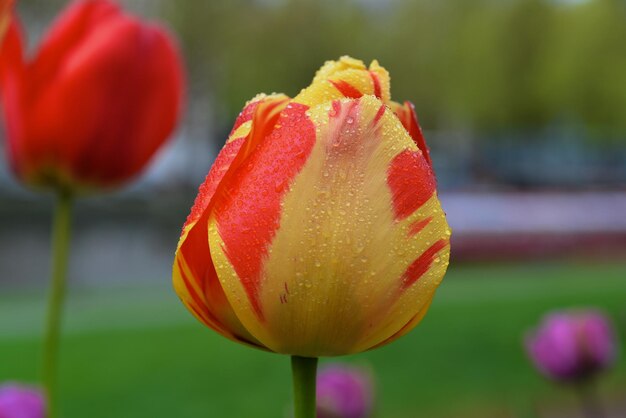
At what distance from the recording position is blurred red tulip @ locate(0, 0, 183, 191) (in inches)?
43.6

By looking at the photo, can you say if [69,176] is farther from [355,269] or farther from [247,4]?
[247,4]

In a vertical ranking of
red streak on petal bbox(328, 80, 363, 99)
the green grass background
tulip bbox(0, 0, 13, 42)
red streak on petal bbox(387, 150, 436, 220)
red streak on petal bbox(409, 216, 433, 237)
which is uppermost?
the green grass background

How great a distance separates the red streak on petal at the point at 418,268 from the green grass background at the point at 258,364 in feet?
6.99

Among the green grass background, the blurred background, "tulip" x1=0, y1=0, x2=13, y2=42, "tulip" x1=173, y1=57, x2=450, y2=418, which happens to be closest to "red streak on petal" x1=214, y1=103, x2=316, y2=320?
"tulip" x1=173, y1=57, x2=450, y2=418

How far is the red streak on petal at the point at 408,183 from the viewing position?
1.69 ft

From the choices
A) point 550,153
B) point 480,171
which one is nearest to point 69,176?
point 480,171

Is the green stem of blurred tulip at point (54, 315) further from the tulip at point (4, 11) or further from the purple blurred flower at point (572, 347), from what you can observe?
the purple blurred flower at point (572, 347)

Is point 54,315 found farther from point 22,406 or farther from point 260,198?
point 260,198

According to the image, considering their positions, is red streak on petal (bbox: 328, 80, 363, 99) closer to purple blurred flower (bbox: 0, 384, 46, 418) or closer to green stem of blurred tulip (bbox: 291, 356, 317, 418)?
green stem of blurred tulip (bbox: 291, 356, 317, 418)

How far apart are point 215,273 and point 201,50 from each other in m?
17.7

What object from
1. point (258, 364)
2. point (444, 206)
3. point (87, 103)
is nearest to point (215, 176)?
point (87, 103)

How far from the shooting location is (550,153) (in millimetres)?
29062

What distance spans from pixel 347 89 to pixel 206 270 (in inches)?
5.1

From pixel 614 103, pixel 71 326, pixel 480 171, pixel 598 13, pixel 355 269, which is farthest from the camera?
pixel 480 171
